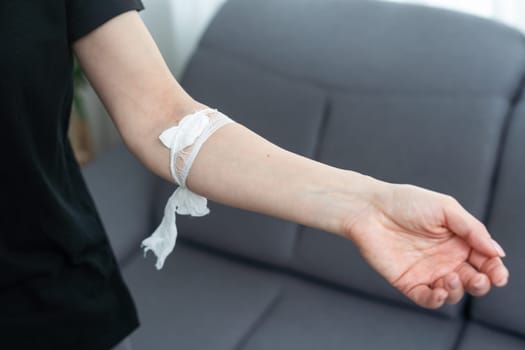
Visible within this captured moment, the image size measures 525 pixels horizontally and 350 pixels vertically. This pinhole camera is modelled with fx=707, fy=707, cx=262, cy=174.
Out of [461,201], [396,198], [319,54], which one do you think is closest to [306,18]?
[319,54]

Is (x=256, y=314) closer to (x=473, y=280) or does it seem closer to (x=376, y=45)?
(x=376, y=45)

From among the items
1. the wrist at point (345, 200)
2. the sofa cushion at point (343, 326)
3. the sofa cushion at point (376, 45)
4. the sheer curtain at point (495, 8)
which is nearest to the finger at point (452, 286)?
the wrist at point (345, 200)

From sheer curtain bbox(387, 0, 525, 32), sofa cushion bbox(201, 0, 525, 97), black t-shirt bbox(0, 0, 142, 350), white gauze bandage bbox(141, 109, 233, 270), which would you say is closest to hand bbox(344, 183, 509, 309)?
white gauze bandage bbox(141, 109, 233, 270)

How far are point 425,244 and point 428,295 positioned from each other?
0.22 feet

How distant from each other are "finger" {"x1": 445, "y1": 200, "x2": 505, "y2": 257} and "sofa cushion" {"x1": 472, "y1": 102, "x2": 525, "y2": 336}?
2.41ft

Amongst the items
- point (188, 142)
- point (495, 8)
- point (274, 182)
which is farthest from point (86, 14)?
point (495, 8)

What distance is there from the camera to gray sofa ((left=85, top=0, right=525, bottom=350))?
1.52 metres

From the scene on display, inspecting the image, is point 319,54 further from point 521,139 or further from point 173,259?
point 173,259

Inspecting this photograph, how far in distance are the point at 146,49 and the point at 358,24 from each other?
2.96 feet

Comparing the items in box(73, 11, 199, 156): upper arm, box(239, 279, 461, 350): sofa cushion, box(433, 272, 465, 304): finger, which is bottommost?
box(239, 279, 461, 350): sofa cushion

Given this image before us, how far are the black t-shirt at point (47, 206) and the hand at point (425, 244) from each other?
38cm

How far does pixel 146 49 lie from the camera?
90cm

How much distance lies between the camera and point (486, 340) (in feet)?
4.96

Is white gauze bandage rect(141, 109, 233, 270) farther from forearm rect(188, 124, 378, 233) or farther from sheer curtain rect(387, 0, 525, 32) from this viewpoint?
sheer curtain rect(387, 0, 525, 32)
